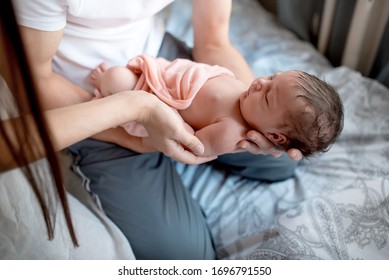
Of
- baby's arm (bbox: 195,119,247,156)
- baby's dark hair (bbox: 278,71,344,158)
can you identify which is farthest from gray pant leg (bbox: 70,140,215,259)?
baby's dark hair (bbox: 278,71,344,158)

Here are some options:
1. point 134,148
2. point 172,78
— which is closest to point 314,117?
point 172,78

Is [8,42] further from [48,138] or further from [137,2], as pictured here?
[137,2]

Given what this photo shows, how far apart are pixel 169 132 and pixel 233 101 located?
155mm

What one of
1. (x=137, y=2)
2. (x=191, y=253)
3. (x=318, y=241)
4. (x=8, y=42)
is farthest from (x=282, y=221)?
(x=8, y=42)

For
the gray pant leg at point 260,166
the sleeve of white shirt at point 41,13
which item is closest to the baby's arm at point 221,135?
the gray pant leg at point 260,166

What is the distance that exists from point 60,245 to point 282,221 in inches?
18.5

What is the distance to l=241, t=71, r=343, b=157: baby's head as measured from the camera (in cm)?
70

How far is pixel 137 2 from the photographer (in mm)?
846

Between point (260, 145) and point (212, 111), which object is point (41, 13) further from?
point (260, 145)

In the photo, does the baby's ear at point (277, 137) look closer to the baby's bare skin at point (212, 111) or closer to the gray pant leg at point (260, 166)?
the baby's bare skin at point (212, 111)

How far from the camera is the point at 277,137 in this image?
0.76 metres

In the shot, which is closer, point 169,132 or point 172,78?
point 169,132

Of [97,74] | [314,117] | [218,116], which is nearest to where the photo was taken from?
[314,117]

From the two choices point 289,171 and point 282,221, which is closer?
point 282,221
